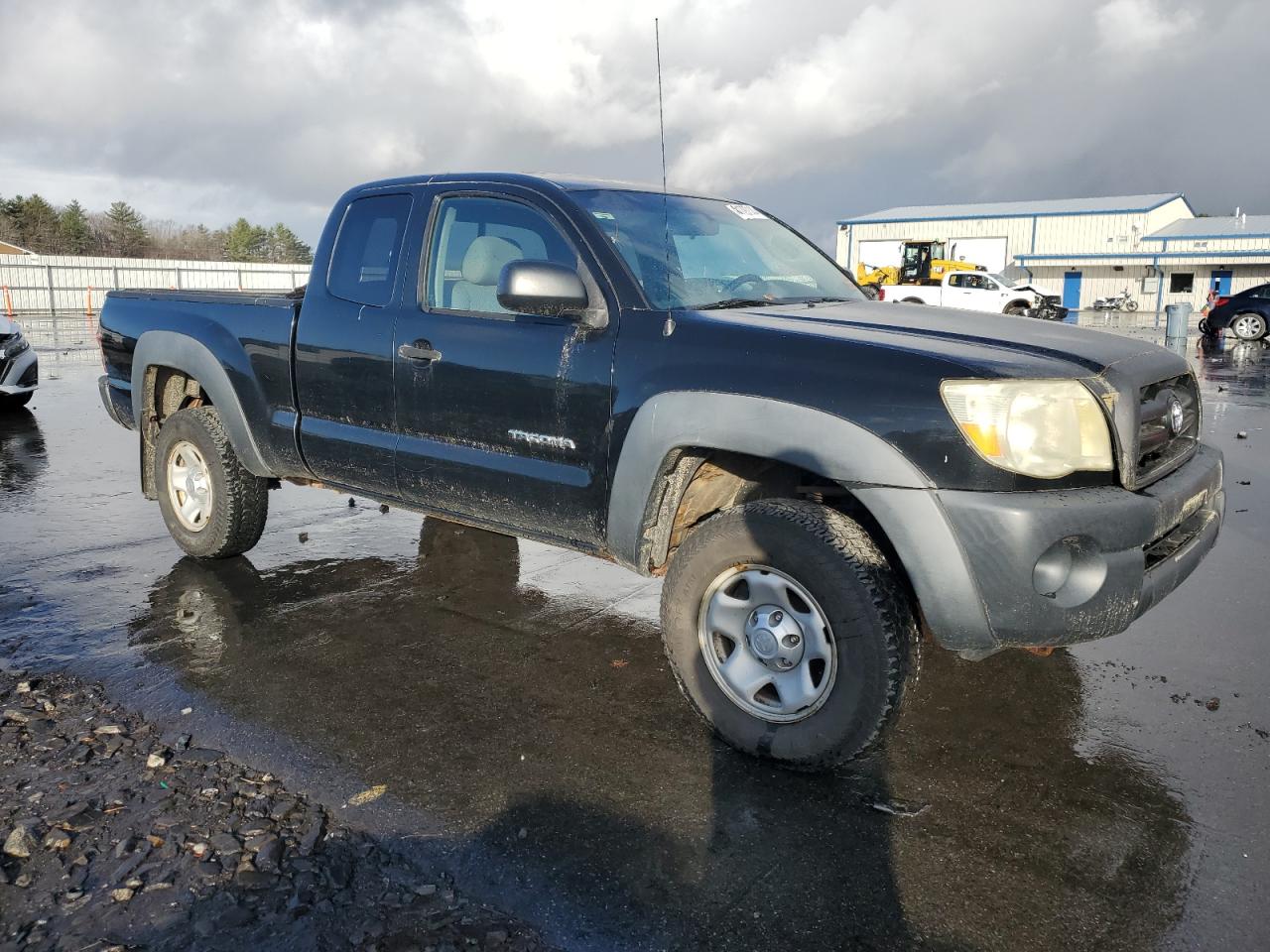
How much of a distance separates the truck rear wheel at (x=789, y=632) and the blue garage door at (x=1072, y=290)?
58577 mm

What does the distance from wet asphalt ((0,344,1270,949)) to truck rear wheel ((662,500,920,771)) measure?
176mm

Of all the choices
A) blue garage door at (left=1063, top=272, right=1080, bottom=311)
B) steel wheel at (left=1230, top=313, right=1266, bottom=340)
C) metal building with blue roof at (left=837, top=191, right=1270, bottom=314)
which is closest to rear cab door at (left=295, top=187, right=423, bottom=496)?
steel wheel at (left=1230, top=313, right=1266, bottom=340)

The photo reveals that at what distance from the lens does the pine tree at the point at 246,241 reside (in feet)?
277

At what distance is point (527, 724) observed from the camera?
3516 mm

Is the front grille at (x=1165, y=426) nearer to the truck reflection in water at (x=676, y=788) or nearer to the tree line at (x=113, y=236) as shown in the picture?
the truck reflection in water at (x=676, y=788)

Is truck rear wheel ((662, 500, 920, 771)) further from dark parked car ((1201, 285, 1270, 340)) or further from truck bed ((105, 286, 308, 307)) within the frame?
dark parked car ((1201, 285, 1270, 340))

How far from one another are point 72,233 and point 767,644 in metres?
84.0

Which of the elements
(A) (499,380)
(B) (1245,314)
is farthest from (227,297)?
(B) (1245,314)

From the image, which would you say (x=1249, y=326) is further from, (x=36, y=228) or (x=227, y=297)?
(x=36, y=228)

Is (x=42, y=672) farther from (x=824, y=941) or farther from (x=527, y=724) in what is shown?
(x=824, y=941)

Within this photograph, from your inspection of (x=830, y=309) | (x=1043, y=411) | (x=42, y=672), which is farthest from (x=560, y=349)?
(x=42, y=672)

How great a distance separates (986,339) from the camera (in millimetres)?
3146

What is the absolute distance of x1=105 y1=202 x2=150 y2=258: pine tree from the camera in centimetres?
7484

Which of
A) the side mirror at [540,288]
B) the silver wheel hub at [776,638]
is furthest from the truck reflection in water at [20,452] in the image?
the silver wheel hub at [776,638]
